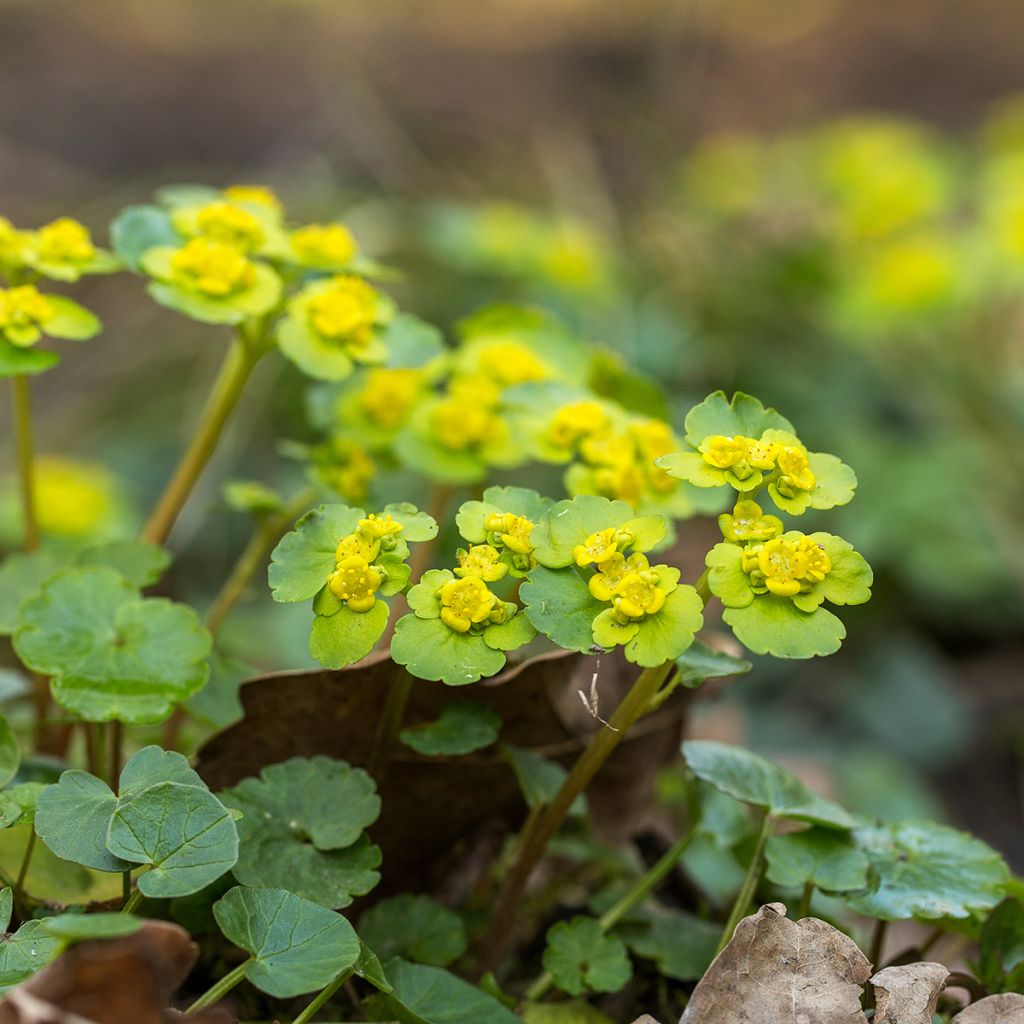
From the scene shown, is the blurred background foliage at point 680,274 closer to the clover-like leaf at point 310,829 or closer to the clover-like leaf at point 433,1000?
the clover-like leaf at point 310,829

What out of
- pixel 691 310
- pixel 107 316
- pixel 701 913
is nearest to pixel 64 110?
pixel 107 316

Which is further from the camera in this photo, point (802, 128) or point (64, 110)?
point (802, 128)

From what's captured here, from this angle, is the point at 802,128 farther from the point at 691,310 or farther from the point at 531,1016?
the point at 531,1016

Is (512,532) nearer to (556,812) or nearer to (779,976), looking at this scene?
(556,812)

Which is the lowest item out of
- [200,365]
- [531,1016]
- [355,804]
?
[200,365]

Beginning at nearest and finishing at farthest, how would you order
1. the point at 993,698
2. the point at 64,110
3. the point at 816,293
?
the point at 993,698 < the point at 816,293 < the point at 64,110

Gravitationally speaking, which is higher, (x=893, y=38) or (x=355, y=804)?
(x=355, y=804)

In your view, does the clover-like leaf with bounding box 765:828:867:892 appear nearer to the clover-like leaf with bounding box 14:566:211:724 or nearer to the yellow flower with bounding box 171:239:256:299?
the clover-like leaf with bounding box 14:566:211:724
